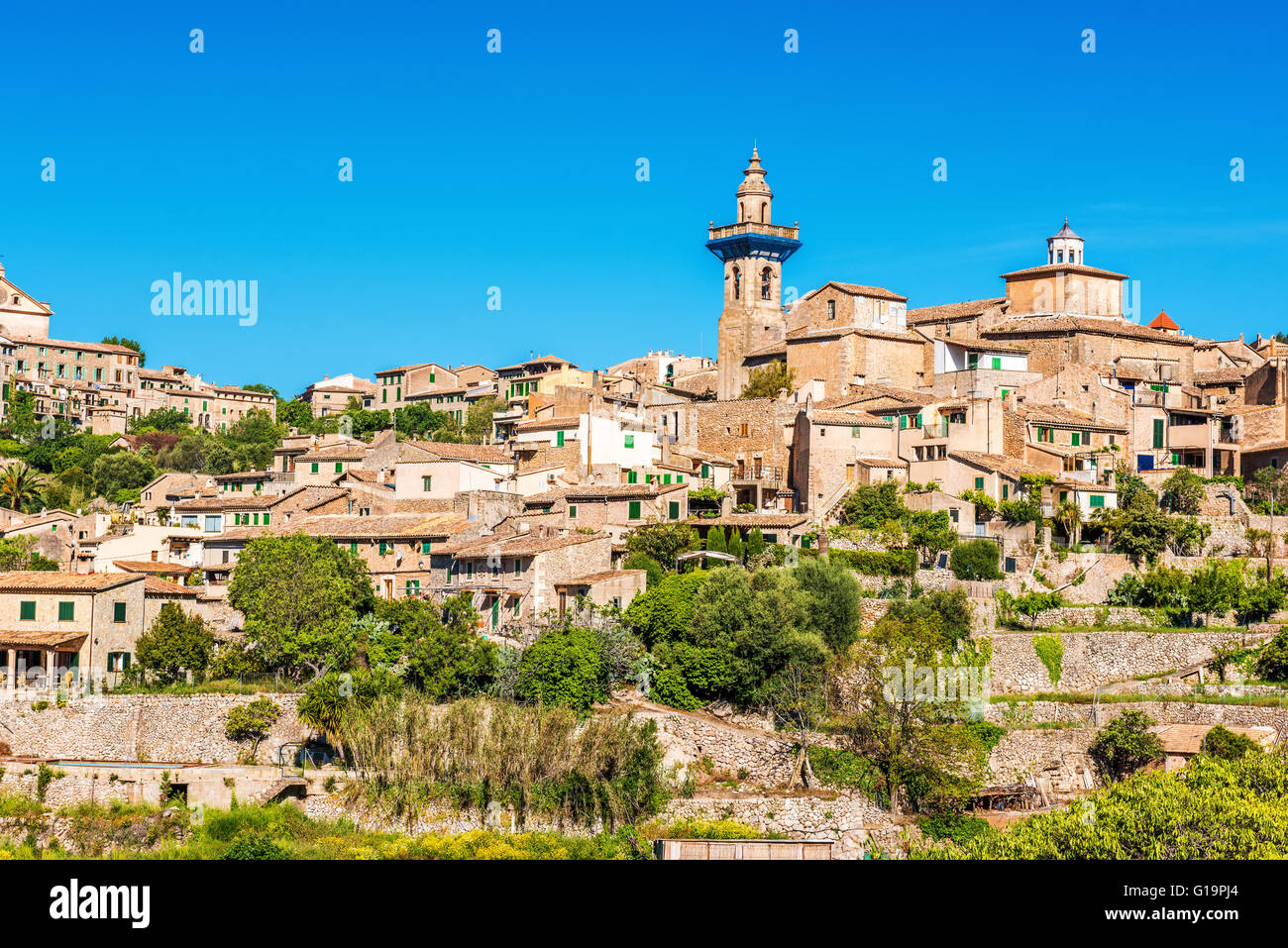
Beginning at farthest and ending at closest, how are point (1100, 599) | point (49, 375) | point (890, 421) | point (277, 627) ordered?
point (49, 375) → point (890, 421) → point (1100, 599) → point (277, 627)

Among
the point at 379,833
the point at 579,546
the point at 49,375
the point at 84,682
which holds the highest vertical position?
the point at 49,375

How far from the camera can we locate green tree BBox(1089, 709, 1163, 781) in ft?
114

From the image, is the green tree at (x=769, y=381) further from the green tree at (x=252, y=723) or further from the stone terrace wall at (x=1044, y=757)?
the green tree at (x=252, y=723)

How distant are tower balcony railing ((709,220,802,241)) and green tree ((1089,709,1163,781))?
131ft

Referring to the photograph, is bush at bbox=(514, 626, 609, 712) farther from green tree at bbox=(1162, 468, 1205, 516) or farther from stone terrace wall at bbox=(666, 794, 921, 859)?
green tree at bbox=(1162, 468, 1205, 516)

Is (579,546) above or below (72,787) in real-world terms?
above

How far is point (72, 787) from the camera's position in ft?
112

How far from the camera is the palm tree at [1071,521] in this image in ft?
148

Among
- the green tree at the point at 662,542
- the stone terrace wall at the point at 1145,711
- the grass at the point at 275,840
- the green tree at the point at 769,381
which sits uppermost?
the green tree at the point at 769,381

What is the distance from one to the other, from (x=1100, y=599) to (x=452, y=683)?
18.7 metres

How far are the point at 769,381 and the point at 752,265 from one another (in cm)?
1328

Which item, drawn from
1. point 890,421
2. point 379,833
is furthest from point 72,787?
point 890,421

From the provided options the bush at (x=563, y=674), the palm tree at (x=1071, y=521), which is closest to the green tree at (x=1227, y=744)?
the palm tree at (x=1071, y=521)
